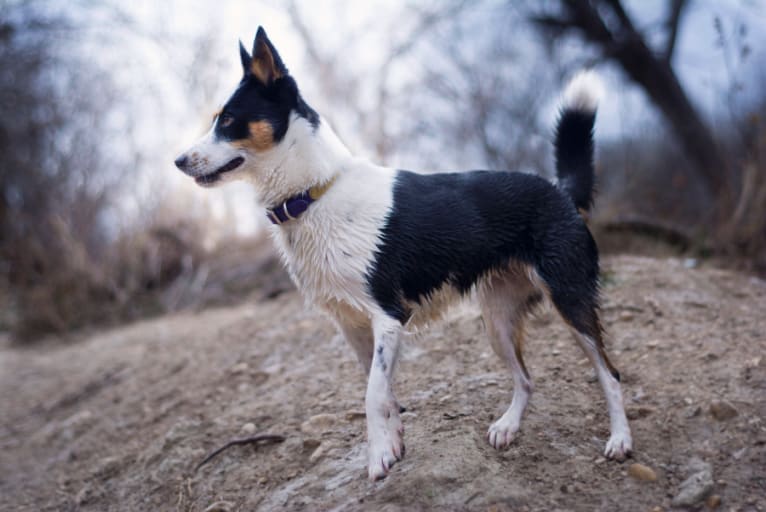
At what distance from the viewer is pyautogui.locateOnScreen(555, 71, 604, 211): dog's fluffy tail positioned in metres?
3.09

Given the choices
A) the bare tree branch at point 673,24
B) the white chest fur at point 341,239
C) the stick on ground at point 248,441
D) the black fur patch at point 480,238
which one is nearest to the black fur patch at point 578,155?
the black fur patch at point 480,238

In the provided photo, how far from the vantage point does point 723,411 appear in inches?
111

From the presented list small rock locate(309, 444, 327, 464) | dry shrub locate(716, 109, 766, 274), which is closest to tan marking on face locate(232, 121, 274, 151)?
small rock locate(309, 444, 327, 464)

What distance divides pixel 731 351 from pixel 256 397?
2.77m

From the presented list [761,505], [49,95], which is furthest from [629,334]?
[49,95]

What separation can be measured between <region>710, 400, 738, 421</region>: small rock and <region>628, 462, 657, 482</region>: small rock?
0.57m

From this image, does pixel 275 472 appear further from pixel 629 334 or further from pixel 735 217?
pixel 735 217

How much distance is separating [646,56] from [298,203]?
627 cm

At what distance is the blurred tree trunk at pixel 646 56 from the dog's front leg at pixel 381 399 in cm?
586

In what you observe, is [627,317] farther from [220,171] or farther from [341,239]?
[220,171]

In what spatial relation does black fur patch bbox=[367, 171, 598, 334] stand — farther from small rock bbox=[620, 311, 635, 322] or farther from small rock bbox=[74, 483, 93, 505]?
small rock bbox=[74, 483, 93, 505]

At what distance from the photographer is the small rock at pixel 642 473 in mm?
2438

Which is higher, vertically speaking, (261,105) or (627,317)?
(261,105)

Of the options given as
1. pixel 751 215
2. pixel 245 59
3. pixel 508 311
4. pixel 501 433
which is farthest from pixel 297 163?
pixel 751 215
